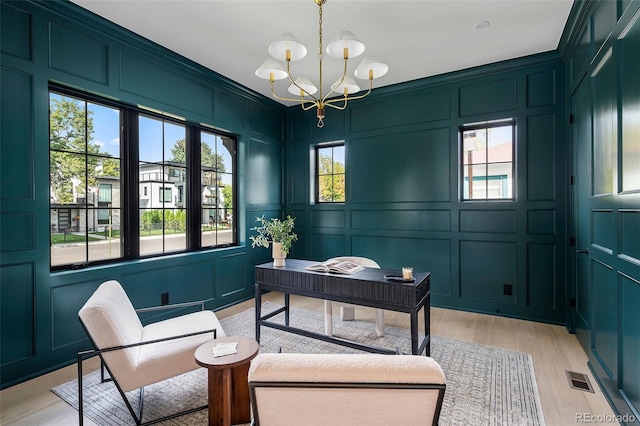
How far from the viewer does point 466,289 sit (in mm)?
4031

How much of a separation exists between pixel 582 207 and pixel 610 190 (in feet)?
3.01

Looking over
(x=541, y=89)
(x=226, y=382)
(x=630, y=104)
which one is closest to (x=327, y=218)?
(x=541, y=89)

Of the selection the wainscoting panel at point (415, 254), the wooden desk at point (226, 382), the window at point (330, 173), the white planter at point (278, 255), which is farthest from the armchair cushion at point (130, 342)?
the window at point (330, 173)

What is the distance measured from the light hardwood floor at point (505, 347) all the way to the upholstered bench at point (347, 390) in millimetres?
1626

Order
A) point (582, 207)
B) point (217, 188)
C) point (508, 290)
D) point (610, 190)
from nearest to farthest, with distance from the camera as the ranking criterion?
point (610, 190) → point (582, 207) → point (508, 290) → point (217, 188)

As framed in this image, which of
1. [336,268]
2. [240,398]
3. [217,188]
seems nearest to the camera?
[240,398]

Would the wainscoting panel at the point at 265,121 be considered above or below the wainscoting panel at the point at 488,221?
above

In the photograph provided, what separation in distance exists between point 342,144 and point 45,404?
4.46 meters

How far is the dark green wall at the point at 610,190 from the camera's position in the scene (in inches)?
67.5

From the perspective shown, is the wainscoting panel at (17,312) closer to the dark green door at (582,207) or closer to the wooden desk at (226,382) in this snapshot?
the wooden desk at (226,382)

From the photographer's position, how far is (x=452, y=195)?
4.09 m

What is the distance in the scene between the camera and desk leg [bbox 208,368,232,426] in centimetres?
Result: 173

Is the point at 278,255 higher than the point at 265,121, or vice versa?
the point at 265,121

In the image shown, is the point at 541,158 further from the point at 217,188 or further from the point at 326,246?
the point at 217,188
